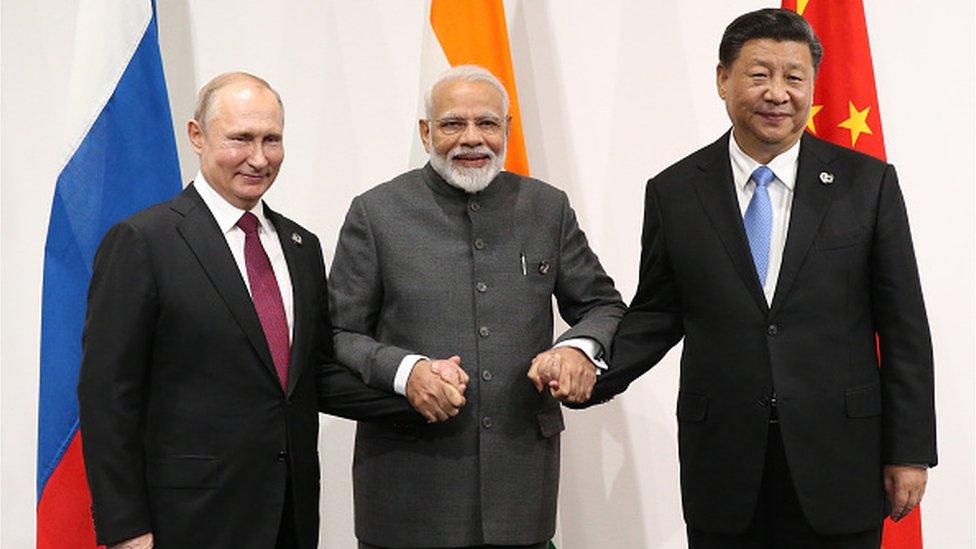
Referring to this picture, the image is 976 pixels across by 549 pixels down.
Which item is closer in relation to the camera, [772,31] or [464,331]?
[772,31]

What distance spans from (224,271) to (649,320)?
3.26 ft

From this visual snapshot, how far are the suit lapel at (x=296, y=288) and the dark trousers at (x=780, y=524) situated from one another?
0.99 metres

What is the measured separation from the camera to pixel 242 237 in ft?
8.17

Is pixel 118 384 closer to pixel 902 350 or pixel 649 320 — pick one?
pixel 649 320

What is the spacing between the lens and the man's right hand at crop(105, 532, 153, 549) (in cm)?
228

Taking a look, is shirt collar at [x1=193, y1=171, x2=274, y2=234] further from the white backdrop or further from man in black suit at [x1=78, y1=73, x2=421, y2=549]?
the white backdrop

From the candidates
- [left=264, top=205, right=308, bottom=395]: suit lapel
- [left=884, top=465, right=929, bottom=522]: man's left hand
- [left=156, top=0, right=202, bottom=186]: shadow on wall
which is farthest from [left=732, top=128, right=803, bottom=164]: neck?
[left=156, top=0, right=202, bottom=186]: shadow on wall

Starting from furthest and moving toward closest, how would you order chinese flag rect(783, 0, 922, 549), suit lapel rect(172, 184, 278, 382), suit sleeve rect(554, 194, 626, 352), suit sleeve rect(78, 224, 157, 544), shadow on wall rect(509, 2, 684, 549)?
1. shadow on wall rect(509, 2, 684, 549)
2. chinese flag rect(783, 0, 922, 549)
3. suit sleeve rect(554, 194, 626, 352)
4. suit lapel rect(172, 184, 278, 382)
5. suit sleeve rect(78, 224, 157, 544)

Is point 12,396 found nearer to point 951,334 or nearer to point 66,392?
point 66,392

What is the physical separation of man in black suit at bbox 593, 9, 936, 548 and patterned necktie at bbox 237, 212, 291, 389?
0.88 metres

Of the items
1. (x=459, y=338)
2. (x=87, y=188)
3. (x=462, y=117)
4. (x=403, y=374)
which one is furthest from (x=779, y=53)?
(x=87, y=188)

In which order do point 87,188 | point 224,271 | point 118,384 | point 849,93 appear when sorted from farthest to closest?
point 849,93 < point 87,188 < point 224,271 < point 118,384

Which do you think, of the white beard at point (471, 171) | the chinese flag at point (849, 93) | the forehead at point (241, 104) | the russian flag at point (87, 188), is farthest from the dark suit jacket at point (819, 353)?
the russian flag at point (87, 188)

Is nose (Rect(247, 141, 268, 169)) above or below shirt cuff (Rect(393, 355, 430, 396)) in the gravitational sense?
above
